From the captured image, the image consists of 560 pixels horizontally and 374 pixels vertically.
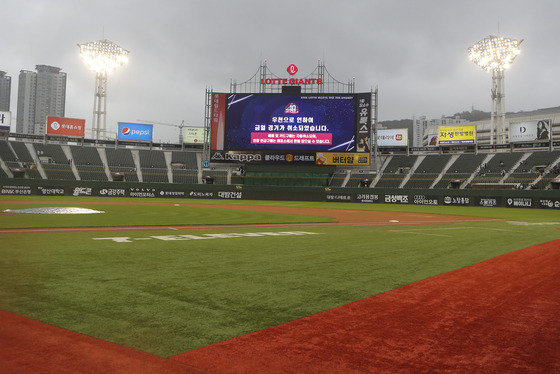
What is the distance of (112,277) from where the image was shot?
5852mm

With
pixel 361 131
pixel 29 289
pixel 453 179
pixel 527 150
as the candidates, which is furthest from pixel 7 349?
pixel 527 150

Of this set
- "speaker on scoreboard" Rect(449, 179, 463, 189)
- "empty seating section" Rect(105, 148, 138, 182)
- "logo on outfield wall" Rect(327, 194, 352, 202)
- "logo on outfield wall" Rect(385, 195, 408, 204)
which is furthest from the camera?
"empty seating section" Rect(105, 148, 138, 182)

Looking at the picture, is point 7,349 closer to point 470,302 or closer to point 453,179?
point 470,302

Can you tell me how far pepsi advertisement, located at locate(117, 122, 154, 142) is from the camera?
70.4 meters

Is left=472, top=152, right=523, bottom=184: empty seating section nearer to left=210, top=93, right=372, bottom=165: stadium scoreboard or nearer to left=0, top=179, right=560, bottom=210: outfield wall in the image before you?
left=0, top=179, right=560, bottom=210: outfield wall

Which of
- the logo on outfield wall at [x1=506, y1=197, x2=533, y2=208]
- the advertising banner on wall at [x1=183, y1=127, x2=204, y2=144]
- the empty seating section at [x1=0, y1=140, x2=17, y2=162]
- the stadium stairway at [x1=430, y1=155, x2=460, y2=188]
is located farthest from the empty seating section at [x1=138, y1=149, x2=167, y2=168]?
the logo on outfield wall at [x1=506, y1=197, x2=533, y2=208]

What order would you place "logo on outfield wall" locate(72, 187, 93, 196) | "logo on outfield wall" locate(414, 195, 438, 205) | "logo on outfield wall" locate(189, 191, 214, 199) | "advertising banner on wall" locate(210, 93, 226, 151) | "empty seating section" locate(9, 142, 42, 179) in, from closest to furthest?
"logo on outfield wall" locate(414, 195, 438, 205) < "logo on outfield wall" locate(72, 187, 93, 196) < "advertising banner on wall" locate(210, 93, 226, 151) < "logo on outfield wall" locate(189, 191, 214, 199) < "empty seating section" locate(9, 142, 42, 179)

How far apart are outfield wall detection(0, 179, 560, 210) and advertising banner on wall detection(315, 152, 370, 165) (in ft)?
14.0

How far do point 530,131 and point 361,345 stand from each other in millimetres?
70336

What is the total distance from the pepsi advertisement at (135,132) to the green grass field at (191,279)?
6413cm

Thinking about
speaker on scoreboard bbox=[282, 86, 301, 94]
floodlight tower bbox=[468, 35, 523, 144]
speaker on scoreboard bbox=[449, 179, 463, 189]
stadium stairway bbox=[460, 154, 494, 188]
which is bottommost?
speaker on scoreboard bbox=[449, 179, 463, 189]

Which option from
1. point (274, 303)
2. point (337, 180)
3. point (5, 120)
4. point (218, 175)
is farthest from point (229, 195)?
point (274, 303)

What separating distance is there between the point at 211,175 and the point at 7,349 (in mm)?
62532

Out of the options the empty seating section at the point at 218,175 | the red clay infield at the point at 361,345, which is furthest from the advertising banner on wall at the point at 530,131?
the red clay infield at the point at 361,345
